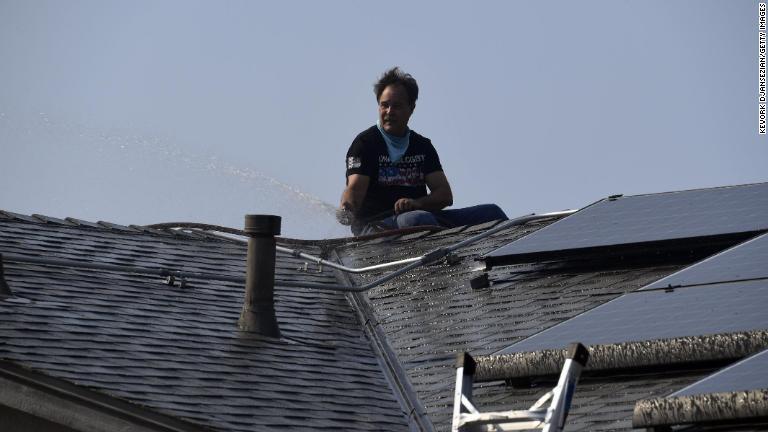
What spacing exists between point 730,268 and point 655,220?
2063mm

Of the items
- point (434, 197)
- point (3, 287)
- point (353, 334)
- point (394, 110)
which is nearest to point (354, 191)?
point (434, 197)

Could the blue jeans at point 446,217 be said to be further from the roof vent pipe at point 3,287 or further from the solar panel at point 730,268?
the roof vent pipe at point 3,287

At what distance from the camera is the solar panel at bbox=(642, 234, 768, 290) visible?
788 cm

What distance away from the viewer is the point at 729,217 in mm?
9742

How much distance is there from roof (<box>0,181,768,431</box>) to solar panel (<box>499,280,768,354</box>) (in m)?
0.03

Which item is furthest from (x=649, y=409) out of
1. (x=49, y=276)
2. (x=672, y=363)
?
(x=49, y=276)

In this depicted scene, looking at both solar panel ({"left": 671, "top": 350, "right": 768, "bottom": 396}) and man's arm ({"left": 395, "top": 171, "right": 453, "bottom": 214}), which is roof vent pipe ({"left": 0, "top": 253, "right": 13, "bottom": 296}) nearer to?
solar panel ({"left": 671, "top": 350, "right": 768, "bottom": 396})

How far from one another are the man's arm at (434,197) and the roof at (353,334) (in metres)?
0.53

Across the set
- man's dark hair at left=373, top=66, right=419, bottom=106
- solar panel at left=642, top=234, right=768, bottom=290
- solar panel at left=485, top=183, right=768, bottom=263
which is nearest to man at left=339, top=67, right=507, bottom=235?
man's dark hair at left=373, top=66, right=419, bottom=106

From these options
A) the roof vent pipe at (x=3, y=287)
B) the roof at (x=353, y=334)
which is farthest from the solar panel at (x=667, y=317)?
the roof vent pipe at (x=3, y=287)

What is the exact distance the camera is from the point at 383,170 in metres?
12.5

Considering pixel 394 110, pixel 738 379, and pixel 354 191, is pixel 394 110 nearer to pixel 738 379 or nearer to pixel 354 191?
pixel 354 191

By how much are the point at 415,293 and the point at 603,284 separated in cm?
158

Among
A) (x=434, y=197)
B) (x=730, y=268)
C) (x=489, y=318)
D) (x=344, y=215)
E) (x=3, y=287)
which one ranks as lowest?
(x=489, y=318)
